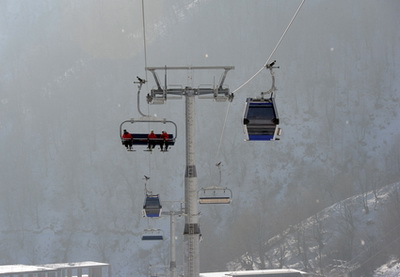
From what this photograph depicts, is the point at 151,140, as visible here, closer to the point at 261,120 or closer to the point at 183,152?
the point at 261,120

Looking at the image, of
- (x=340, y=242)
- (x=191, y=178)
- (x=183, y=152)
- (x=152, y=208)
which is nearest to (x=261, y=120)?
(x=191, y=178)

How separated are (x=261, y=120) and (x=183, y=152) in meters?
150

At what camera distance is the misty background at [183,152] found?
469 ft

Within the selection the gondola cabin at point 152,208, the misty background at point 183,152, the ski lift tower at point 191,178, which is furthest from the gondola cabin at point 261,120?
the misty background at point 183,152

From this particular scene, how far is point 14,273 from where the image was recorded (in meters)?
48.9

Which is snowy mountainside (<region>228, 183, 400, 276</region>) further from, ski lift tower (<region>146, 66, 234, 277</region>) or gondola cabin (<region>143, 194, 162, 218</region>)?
ski lift tower (<region>146, 66, 234, 277</region>)

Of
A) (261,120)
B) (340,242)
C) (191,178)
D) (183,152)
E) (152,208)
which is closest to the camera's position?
(261,120)

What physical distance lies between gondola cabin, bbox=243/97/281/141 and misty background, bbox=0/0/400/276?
10732cm

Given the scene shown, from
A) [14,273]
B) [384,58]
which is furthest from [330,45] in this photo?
[14,273]

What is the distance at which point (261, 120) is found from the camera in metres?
15.9

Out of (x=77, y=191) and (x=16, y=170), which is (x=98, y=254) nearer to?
(x=77, y=191)

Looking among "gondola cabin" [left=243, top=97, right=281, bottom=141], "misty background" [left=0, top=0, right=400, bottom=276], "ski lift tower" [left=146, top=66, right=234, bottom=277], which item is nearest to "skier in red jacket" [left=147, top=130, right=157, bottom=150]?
"ski lift tower" [left=146, top=66, right=234, bottom=277]

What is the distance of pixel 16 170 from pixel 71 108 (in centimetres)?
2674

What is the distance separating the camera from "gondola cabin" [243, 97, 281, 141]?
15875 millimetres
